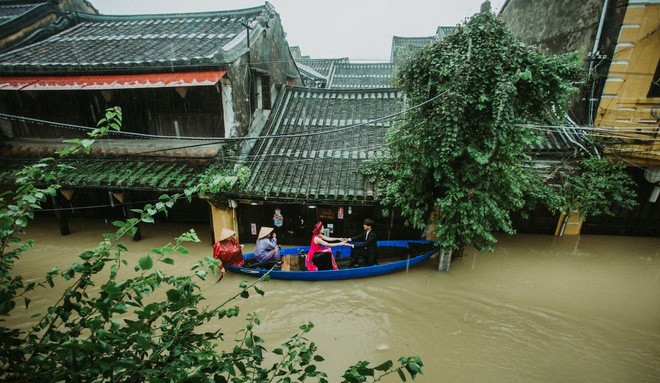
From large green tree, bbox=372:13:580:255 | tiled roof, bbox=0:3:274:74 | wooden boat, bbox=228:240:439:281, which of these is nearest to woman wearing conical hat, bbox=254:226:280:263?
wooden boat, bbox=228:240:439:281

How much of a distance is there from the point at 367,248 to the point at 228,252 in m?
3.75

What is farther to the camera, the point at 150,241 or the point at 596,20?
the point at 150,241

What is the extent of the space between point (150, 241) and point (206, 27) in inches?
311

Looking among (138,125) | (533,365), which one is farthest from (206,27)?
(533,365)

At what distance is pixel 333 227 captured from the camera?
901 centimetres

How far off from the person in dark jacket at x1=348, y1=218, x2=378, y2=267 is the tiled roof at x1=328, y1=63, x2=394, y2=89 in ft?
51.9

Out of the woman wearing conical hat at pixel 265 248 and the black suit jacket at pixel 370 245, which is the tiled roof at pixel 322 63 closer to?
the woman wearing conical hat at pixel 265 248

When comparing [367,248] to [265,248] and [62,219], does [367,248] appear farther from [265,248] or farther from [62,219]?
[62,219]

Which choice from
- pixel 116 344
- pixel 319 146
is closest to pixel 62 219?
pixel 319 146

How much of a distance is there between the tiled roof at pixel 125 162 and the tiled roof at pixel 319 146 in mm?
1753

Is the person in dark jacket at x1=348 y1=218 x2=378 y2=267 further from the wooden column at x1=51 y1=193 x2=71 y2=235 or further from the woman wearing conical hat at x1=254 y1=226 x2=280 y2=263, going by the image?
the wooden column at x1=51 y1=193 x2=71 y2=235

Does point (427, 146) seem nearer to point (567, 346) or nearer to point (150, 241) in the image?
point (567, 346)

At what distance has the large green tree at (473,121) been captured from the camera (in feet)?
18.8

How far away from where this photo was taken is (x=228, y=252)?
7.66 m
